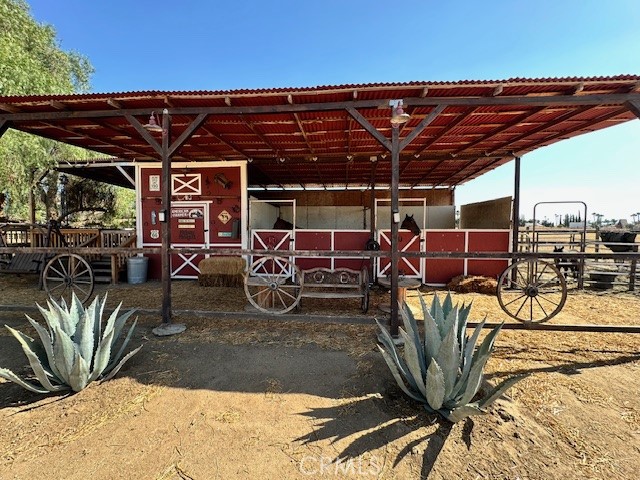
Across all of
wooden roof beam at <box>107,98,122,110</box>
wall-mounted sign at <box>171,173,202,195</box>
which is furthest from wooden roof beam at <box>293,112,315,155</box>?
wall-mounted sign at <box>171,173,202,195</box>

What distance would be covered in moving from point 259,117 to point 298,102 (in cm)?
122

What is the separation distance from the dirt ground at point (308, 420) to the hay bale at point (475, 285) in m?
3.19

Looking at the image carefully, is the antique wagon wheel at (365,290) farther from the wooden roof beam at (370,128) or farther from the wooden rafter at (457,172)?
the wooden rafter at (457,172)

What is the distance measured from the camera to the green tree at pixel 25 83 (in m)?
7.22

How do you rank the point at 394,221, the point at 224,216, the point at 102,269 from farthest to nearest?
the point at 224,216, the point at 102,269, the point at 394,221

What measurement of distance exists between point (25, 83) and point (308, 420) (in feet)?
33.2

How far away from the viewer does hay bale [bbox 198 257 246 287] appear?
7.42 meters

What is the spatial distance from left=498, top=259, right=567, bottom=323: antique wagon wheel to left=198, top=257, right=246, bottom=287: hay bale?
550cm

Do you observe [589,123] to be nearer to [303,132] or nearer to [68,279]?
[303,132]

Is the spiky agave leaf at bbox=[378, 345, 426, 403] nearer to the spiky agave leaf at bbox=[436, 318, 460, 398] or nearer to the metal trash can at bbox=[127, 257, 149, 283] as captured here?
the spiky agave leaf at bbox=[436, 318, 460, 398]

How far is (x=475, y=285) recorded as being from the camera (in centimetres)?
709

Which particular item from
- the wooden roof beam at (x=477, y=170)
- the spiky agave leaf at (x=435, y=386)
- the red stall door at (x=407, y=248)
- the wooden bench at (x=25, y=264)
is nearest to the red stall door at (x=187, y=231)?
the wooden bench at (x=25, y=264)

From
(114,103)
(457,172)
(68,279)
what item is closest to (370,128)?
(114,103)

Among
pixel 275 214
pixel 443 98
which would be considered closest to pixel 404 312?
pixel 443 98
